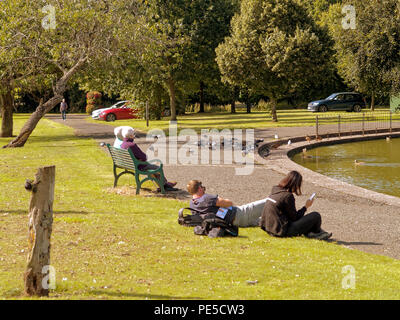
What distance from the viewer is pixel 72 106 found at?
6147 cm

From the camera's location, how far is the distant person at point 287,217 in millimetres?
8053

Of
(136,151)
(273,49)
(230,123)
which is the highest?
(273,49)

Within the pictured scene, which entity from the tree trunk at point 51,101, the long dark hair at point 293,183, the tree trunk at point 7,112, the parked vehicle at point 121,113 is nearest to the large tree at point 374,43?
the parked vehicle at point 121,113

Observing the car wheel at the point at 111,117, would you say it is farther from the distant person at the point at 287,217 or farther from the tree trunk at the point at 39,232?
the tree trunk at the point at 39,232

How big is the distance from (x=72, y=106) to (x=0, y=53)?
42.2 metres

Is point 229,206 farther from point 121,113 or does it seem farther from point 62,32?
point 121,113

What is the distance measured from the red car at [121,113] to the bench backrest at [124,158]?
1174 inches

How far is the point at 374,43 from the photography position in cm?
3441

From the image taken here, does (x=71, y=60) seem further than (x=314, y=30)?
No

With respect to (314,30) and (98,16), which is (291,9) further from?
(98,16)

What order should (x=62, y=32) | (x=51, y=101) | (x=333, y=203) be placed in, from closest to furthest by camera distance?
(x=333, y=203), (x=62, y=32), (x=51, y=101)

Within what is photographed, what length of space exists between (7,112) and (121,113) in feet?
52.4

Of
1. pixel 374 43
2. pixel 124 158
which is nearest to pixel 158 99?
pixel 374 43
